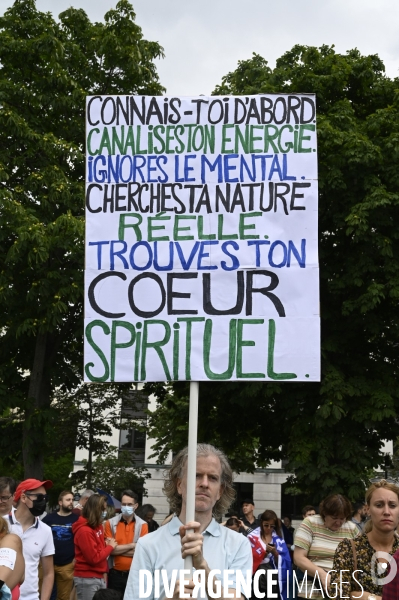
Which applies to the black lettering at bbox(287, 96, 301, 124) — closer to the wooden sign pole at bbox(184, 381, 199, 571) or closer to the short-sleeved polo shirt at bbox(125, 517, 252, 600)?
the wooden sign pole at bbox(184, 381, 199, 571)

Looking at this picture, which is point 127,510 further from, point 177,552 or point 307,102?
point 177,552

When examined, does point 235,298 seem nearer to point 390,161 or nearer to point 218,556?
point 218,556

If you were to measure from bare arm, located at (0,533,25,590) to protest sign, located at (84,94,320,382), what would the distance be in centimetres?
100

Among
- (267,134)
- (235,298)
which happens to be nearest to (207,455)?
(235,298)

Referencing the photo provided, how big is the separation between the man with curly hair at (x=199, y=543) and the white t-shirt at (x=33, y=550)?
9.30 feet

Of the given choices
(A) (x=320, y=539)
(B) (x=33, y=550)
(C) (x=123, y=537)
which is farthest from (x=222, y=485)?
(C) (x=123, y=537)

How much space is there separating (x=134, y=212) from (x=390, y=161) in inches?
615

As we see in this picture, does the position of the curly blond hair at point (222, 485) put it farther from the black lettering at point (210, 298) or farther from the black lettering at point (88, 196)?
the black lettering at point (88, 196)

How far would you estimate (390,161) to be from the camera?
65.8 ft

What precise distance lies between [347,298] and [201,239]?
1612cm

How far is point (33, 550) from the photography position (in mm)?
7262

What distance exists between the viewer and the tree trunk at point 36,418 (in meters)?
20.3

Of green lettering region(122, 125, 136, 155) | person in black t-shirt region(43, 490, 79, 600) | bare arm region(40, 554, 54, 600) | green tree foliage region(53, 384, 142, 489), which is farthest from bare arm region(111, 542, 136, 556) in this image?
green tree foliage region(53, 384, 142, 489)

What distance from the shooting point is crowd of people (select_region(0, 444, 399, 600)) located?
4004 millimetres
